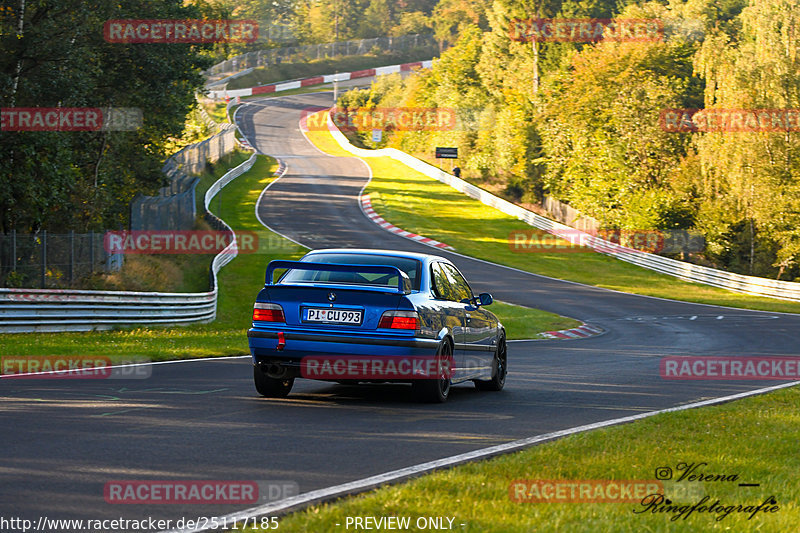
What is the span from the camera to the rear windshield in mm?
10305

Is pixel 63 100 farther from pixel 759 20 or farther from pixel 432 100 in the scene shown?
pixel 432 100

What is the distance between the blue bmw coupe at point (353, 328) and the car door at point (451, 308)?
39mm

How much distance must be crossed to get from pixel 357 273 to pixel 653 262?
132ft

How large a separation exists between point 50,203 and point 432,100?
234 feet

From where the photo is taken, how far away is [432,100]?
90.5m

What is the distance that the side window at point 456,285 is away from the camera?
37.6 ft

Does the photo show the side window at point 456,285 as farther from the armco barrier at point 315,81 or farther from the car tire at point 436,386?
the armco barrier at point 315,81

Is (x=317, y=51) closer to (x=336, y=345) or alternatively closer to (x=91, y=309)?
(x=91, y=309)

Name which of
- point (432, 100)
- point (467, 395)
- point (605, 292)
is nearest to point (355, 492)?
point (467, 395)

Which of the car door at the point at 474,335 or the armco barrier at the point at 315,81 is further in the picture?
the armco barrier at the point at 315,81

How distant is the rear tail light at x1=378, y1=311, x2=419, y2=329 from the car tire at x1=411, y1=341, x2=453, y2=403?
56 cm

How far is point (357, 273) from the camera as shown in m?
10.4

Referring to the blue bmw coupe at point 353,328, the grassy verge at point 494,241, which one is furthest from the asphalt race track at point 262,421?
the grassy verge at point 494,241

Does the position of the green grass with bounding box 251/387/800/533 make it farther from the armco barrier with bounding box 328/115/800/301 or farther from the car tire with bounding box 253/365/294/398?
the armco barrier with bounding box 328/115/800/301
